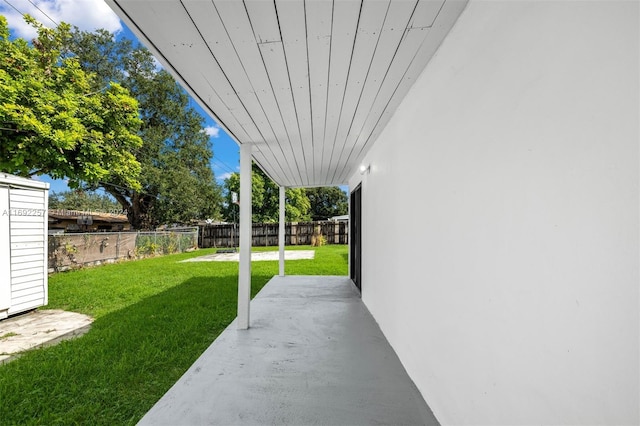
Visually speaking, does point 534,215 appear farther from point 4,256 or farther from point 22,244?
point 22,244

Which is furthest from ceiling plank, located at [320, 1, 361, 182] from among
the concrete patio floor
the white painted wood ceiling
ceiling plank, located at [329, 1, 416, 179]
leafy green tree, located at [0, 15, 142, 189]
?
leafy green tree, located at [0, 15, 142, 189]

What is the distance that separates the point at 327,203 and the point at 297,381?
25.8 metres

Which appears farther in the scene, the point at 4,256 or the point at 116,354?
the point at 4,256

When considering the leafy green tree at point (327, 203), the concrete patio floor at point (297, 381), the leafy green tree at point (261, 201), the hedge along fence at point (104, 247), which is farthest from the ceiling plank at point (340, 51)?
the leafy green tree at point (327, 203)

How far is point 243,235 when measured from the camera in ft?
11.3

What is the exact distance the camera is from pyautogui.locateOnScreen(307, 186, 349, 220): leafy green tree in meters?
27.3

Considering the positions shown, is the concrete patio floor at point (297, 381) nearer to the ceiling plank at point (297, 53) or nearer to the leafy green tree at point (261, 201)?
the ceiling plank at point (297, 53)

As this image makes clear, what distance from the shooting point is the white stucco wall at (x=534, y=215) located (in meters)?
0.67

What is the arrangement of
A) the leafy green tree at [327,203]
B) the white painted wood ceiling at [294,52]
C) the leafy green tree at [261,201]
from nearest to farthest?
the white painted wood ceiling at [294,52]
the leafy green tree at [261,201]
the leafy green tree at [327,203]

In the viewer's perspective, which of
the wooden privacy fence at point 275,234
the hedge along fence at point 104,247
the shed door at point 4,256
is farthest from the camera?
the wooden privacy fence at point 275,234

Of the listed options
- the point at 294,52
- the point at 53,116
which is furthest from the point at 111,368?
the point at 53,116

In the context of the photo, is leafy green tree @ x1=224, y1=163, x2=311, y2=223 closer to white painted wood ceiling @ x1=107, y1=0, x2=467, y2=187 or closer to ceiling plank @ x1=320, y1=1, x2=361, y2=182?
white painted wood ceiling @ x1=107, y1=0, x2=467, y2=187

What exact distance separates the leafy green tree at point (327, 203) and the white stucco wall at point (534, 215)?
25491 millimetres

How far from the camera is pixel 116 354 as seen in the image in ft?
9.21
